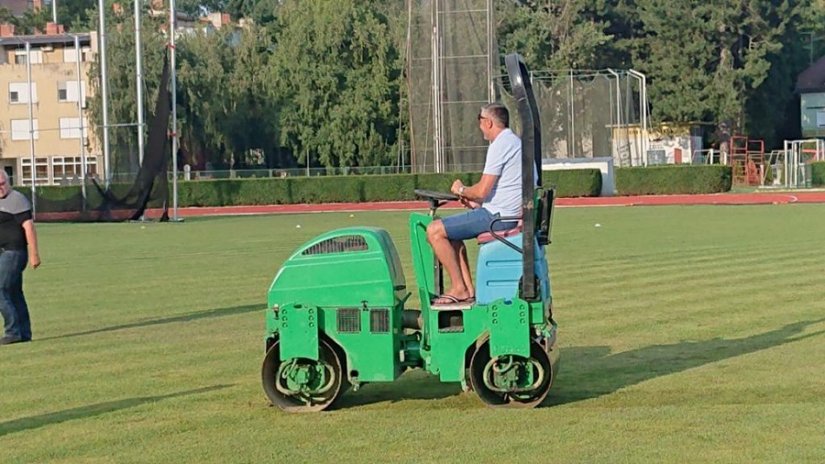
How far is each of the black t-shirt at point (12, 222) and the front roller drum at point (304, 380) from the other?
5651mm

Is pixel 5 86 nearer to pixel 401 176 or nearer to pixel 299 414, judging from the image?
pixel 401 176

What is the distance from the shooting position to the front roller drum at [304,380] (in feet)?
29.1

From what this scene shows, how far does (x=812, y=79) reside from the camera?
100875 mm

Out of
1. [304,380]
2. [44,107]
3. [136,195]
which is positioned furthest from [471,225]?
[44,107]

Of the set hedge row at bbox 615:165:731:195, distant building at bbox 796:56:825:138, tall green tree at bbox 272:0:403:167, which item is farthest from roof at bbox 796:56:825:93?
hedge row at bbox 615:165:731:195

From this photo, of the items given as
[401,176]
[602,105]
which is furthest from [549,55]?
[401,176]

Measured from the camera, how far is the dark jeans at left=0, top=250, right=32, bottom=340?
43.6 ft

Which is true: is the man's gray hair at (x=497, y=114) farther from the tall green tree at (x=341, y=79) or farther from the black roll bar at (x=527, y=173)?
the tall green tree at (x=341, y=79)

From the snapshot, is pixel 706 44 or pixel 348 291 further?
pixel 706 44

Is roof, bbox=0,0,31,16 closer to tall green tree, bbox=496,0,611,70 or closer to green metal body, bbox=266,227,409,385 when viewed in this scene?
tall green tree, bbox=496,0,611,70

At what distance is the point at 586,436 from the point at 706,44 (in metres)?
82.6

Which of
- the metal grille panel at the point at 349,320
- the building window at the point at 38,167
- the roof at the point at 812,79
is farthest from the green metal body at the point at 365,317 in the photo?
the roof at the point at 812,79

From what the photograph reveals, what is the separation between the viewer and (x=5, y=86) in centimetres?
8525

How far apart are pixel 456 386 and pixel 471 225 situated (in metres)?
1.65
